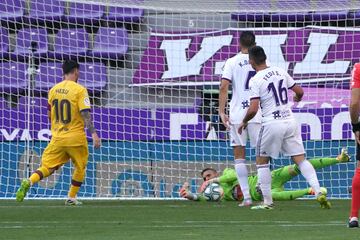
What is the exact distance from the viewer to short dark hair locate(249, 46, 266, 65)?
1052 cm

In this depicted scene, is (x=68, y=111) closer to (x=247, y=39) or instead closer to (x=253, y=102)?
(x=247, y=39)

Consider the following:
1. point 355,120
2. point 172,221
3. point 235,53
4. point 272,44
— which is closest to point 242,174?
point 172,221

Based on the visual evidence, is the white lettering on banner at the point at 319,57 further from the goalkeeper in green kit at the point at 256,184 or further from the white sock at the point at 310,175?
the white sock at the point at 310,175

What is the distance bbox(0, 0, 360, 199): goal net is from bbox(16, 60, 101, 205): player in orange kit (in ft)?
8.71

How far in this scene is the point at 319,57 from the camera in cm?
1866

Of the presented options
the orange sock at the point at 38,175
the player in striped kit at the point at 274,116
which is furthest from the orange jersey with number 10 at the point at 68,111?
the player in striped kit at the point at 274,116

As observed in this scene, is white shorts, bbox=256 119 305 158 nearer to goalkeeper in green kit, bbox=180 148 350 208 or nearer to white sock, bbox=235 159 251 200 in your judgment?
white sock, bbox=235 159 251 200

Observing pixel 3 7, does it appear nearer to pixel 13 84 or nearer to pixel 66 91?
pixel 13 84

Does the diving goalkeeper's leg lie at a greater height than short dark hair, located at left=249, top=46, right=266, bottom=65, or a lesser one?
lesser

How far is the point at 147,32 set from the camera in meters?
18.5

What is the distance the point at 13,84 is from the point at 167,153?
538 centimetres

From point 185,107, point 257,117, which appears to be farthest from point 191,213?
point 185,107

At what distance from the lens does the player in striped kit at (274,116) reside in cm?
1054

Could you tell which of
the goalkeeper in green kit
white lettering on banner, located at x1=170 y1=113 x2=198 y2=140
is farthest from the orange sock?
white lettering on banner, located at x1=170 y1=113 x2=198 y2=140
